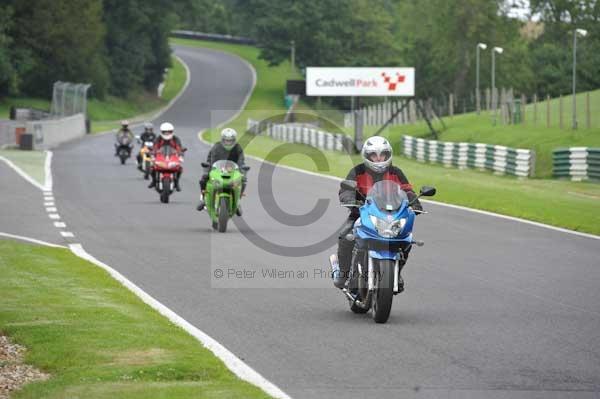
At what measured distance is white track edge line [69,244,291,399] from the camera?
902cm

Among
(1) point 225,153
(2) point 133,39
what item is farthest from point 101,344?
(2) point 133,39

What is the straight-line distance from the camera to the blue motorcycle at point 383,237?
39.2 ft

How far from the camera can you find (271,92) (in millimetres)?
121938

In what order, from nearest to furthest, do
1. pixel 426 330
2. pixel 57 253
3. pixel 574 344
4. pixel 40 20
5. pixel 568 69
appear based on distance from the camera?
pixel 574 344, pixel 426 330, pixel 57 253, pixel 40 20, pixel 568 69

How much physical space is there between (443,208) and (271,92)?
94190 millimetres

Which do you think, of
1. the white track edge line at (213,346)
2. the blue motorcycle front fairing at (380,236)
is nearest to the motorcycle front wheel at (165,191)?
the white track edge line at (213,346)

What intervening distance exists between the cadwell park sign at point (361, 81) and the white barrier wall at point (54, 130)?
1172cm

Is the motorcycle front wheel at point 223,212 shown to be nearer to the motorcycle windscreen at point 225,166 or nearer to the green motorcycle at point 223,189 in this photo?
the green motorcycle at point 223,189

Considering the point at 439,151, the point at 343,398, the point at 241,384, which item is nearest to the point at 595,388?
the point at 343,398

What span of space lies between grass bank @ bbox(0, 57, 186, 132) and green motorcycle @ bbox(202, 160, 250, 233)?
60.5 metres

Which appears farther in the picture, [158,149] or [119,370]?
[158,149]

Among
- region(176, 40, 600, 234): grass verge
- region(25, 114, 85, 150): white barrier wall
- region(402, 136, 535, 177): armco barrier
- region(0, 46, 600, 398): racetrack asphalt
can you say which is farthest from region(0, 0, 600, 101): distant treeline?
region(0, 46, 600, 398): racetrack asphalt

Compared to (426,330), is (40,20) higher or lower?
higher

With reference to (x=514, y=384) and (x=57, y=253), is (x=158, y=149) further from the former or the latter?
(x=514, y=384)
